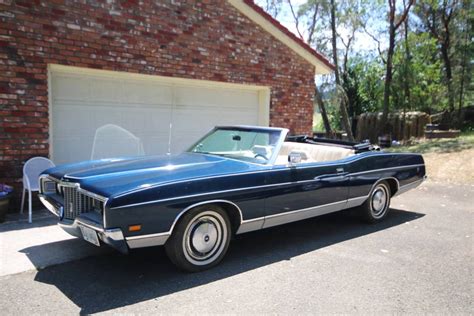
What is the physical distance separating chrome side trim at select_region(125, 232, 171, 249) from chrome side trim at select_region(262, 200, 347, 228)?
1191 mm

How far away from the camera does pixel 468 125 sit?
72.3 ft

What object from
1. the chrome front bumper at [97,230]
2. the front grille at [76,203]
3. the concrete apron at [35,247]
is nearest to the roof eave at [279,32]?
the concrete apron at [35,247]

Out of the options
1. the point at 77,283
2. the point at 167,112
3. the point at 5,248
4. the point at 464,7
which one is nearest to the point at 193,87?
the point at 167,112

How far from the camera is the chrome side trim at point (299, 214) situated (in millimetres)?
4321

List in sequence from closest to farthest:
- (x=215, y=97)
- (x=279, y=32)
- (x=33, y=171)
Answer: (x=33, y=171), (x=215, y=97), (x=279, y=32)

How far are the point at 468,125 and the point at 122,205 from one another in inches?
920

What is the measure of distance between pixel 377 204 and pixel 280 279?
2710mm

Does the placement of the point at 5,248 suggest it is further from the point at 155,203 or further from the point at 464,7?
the point at 464,7

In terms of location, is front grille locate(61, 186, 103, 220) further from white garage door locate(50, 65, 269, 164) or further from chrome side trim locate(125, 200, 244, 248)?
white garage door locate(50, 65, 269, 164)

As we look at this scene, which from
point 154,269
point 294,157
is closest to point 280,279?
point 154,269

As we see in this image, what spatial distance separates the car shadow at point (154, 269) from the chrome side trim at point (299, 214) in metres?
0.35

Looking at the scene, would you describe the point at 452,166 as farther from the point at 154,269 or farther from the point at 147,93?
the point at 154,269

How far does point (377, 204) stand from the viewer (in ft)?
19.1

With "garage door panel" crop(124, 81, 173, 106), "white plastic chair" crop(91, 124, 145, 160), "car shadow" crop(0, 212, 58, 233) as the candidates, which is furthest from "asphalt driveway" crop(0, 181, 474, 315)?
"garage door panel" crop(124, 81, 173, 106)
